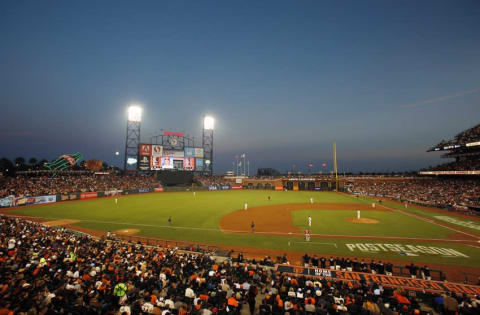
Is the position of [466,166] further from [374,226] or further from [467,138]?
[374,226]

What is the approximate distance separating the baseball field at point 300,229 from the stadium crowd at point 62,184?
6328 millimetres

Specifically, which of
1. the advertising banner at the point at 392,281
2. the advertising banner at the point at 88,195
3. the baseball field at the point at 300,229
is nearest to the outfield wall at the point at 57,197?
the advertising banner at the point at 88,195

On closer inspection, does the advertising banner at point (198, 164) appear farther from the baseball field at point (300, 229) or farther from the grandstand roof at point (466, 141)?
the grandstand roof at point (466, 141)

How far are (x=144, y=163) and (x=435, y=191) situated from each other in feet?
225

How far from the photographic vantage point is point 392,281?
11352mm

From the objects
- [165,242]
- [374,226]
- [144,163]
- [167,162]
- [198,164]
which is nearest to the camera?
[165,242]

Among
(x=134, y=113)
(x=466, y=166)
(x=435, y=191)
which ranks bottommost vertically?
(x=435, y=191)

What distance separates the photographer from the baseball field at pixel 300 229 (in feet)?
60.6

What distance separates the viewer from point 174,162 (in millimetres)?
69312

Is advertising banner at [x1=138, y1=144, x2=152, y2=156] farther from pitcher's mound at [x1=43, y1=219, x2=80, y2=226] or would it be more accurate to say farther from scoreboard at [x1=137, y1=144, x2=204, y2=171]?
pitcher's mound at [x1=43, y1=219, x2=80, y2=226]

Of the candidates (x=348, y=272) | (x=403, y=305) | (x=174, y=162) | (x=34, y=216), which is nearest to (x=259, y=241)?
(x=348, y=272)

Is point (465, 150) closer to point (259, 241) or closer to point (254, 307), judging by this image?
point (259, 241)

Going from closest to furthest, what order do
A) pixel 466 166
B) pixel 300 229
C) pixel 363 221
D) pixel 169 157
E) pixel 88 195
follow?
pixel 300 229 < pixel 363 221 < pixel 466 166 < pixel 88 195 < pixel 169 157

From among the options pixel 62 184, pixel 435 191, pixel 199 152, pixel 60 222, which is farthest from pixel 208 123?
pixel 435 191
